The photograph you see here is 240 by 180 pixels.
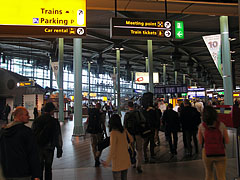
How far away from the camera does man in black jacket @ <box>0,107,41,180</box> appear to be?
2.48 metres

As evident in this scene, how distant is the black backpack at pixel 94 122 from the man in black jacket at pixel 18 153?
375 cm

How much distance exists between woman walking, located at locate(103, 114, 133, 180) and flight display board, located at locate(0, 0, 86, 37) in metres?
3.11

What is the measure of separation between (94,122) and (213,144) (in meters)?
3.64

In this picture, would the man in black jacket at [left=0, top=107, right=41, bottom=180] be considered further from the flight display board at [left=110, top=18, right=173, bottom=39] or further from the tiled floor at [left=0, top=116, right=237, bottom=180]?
the flight display board at [left=110, top=18, right=173, bottom=39]

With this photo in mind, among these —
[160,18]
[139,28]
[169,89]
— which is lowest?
[169,89]

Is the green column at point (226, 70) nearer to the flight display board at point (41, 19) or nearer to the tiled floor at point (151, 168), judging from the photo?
the tiled floor at point (151, 168)

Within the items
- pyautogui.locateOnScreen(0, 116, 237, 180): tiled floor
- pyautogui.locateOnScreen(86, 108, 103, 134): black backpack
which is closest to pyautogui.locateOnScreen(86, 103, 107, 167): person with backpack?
pyautogui.locateOnScreen(86, 108, 103, 134): black backpack

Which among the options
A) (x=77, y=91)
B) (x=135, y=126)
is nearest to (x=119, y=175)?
(x=135, y=126)

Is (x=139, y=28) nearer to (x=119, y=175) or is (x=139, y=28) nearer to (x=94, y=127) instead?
(x=94, y=127)

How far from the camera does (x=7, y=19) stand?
5.50m

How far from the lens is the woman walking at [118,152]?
3.47 meters

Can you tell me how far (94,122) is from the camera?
251 inches

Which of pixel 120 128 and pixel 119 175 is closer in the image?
pixel 119 175

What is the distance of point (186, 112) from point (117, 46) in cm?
1599
